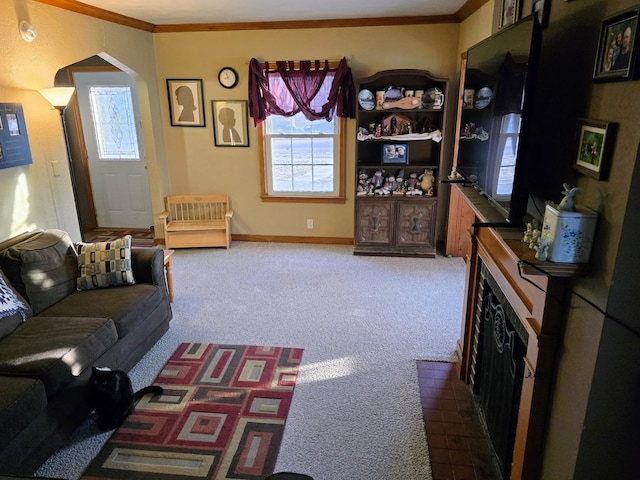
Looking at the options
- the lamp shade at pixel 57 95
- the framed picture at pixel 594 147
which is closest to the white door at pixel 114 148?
the lamp shade at pixel 57 95

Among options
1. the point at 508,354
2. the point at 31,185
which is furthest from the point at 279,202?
the point at 508,354

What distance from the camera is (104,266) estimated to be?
3.00 metres

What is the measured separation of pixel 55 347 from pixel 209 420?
90 cm

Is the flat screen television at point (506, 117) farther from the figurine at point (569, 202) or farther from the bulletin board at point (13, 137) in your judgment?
the bulletin board at point (13, 137)

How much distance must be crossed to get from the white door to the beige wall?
732mm

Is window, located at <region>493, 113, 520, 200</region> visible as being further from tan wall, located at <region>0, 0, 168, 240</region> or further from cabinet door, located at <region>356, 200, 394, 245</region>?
tan wall, located at <region>0, 0, 168, 240</region>

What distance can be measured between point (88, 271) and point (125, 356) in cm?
70

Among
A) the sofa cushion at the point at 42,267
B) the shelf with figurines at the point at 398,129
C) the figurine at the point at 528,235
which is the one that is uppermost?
the shelf with figurines at the point at 398,129

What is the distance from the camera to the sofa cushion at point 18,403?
181 cm

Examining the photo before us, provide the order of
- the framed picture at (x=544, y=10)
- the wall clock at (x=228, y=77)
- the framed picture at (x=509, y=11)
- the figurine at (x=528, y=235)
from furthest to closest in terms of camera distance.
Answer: the wall clock at (x=228, y=77) < the framed picture at (x=509, y=11) < the framed picture at (x=544, y=10) < the figurine at (x=528, y=235)

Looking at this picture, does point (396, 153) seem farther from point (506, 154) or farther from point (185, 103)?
point (506, 154)

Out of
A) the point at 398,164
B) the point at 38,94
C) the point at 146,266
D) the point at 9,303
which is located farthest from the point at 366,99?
the point at 9,303

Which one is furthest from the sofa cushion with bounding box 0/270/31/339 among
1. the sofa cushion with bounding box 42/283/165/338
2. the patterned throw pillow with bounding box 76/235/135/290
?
the patterned throw pillow with bounding box 76/235/135/290

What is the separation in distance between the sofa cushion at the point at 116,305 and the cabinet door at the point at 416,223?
279cm
